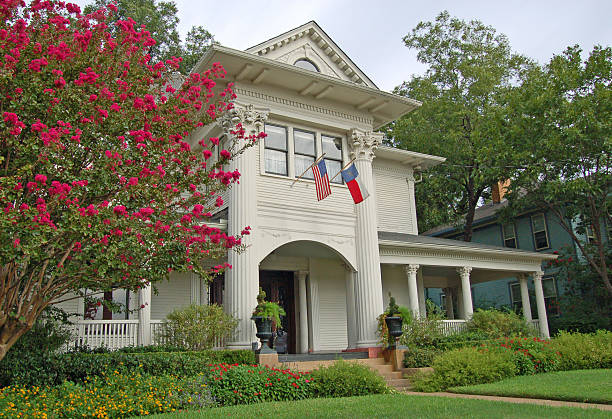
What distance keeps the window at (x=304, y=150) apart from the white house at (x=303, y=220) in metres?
0.03

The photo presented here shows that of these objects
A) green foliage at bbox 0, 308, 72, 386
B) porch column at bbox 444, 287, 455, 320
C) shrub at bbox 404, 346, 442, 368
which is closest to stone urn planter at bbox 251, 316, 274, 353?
shrub at bbox 404, 346, 442, 368

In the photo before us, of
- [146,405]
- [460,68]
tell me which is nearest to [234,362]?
[146,405]

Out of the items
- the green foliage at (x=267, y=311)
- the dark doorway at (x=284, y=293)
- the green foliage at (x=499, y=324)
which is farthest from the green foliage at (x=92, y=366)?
the green foliage at (x=499, y=324)

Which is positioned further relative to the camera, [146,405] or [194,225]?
[146,405]

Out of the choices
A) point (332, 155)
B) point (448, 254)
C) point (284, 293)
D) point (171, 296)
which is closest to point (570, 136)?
point (448, 254)

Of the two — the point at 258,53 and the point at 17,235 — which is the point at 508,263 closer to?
the point at 258,53

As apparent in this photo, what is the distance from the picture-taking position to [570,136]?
19.8m

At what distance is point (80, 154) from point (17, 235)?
4.95 feet

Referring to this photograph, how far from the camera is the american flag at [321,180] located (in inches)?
597

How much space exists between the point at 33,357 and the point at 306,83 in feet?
33.8

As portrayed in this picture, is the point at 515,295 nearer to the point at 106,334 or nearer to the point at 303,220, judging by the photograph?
the point at 303,220

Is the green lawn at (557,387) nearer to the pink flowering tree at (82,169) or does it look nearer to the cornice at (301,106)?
the pink flowering tree at (82,169)

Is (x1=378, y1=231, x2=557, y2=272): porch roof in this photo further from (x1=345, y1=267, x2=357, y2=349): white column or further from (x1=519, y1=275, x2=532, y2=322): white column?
(x1=345, y1=267, x2=357, y2=349): white column

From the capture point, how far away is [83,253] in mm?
6578
